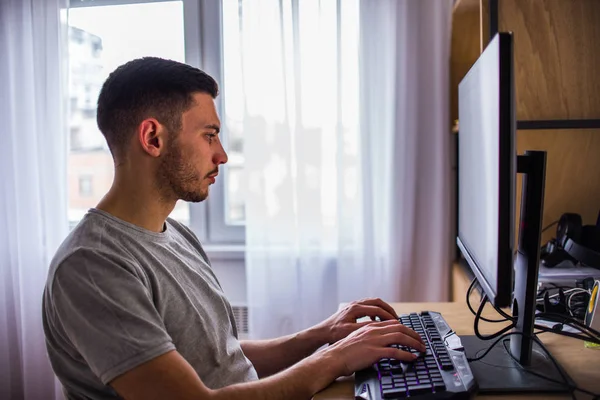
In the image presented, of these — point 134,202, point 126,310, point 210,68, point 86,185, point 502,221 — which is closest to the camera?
point 502,221

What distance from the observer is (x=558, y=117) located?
5.15 feet

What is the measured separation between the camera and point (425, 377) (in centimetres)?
89

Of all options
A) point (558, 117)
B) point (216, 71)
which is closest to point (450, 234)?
point (558, 117)

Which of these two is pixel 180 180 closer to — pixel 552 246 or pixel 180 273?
pixel 180 273

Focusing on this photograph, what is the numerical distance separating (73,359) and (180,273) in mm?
247

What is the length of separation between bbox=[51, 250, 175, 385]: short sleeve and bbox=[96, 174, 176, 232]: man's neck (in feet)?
0.55

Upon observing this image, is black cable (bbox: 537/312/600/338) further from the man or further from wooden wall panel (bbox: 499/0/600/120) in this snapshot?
wooden wall panel (bbox: 499/0/600/120)

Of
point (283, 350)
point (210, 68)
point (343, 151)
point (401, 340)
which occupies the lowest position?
point (283, 350)

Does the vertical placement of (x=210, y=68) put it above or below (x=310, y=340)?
above

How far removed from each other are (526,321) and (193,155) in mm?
657

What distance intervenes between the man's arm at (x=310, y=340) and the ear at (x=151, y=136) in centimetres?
49

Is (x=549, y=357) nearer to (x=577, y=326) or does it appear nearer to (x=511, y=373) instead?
(x=511, y=373)

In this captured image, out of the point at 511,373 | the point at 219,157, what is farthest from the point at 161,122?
the point at 511,373

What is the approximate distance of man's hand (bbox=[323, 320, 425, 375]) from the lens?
0.97 metres
